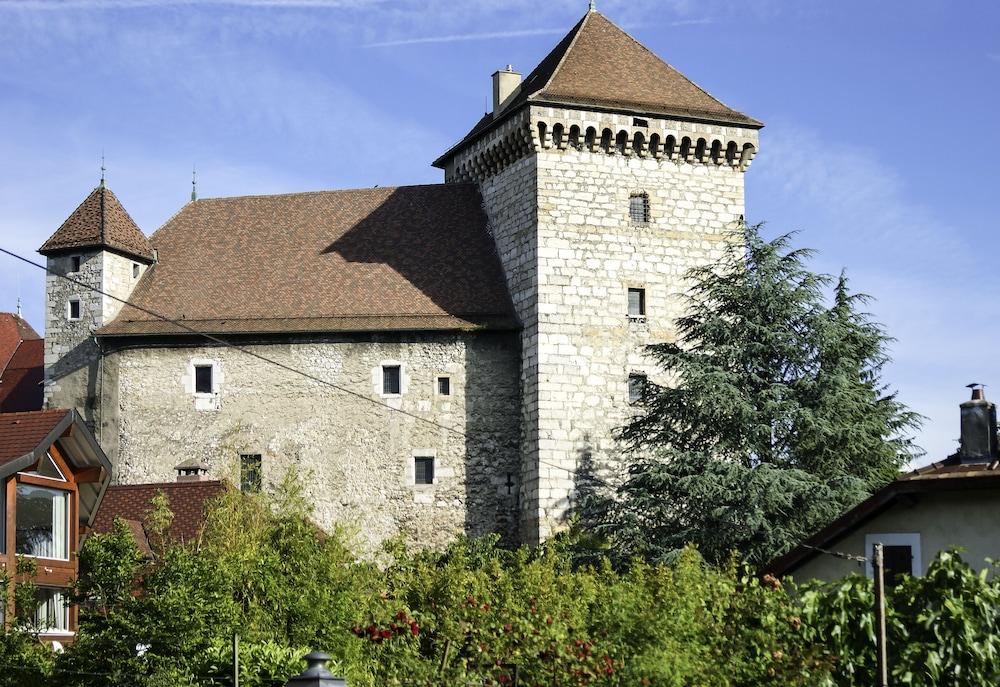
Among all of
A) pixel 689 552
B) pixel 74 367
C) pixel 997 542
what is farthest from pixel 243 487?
pixel 997 542

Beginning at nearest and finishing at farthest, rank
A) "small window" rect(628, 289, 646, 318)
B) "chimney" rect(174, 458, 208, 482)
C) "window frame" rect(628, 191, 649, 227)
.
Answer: "chimney" rect(174, 458, 208, 482), "small window" rect(628, 289, 646, 318), "window frame" rect(628, 191, 649, 227)

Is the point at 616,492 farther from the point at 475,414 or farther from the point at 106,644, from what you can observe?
the point at 106,644

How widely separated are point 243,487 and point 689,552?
15.6 meters

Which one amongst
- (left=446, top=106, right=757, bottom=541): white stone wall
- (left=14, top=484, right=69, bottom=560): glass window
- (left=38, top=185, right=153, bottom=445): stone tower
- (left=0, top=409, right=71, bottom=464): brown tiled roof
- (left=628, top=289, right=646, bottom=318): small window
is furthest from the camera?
(left=38, top=185, right=153, bottom=445): stone tower

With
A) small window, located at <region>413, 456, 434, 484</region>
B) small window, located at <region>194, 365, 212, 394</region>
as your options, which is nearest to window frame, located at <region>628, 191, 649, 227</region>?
small window, located at <region>413, 456, 434, 484</region>

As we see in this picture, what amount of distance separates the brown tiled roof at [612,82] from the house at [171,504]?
1142 centimetres

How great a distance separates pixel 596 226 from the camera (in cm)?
3788

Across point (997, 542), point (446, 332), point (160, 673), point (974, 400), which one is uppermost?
point (446, 332)

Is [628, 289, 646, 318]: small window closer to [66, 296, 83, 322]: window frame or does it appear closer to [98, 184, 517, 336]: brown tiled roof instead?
[98, 184, 517, 336]: brown tiled roof

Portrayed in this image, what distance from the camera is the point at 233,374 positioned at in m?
38.3

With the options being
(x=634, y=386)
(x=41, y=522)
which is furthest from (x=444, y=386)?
(x=41, y=522)

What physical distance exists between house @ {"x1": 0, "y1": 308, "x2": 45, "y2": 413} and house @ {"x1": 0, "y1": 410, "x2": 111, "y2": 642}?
17.1 m

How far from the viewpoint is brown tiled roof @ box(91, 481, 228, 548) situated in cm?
3312

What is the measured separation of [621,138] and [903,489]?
1884 centimetres
